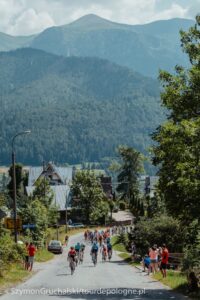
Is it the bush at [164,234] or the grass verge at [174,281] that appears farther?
the bush at [164,234]

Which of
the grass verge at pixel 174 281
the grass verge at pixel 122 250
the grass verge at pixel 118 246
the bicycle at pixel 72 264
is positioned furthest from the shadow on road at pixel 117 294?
the grass verge at pixel 118 246

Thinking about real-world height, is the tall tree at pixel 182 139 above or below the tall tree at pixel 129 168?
below

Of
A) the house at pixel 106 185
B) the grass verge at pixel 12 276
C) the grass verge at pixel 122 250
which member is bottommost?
the grass verge at pixel 122 250

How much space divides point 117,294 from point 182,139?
6286 mm

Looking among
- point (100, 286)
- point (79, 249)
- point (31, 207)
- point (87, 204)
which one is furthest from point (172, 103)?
point (87, 204)

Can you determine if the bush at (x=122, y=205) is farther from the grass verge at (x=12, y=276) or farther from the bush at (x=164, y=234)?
the grass verge at (x=12, y=276)

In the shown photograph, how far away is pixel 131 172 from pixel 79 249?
307 ft

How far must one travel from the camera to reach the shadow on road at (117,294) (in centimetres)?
2194

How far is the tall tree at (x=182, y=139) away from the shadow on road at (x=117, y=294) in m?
3.45

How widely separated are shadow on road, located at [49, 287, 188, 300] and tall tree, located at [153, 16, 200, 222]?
345 cm

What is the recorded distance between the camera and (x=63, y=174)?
142 meters

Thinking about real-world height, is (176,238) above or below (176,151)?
below

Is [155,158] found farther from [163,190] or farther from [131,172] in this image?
[131,172]

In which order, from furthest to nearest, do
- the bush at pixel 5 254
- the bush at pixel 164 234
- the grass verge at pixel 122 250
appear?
1. the grass verge at pixel 122 250
2. the bush at pixel 164 234
3. the bush at pixel 5 254
